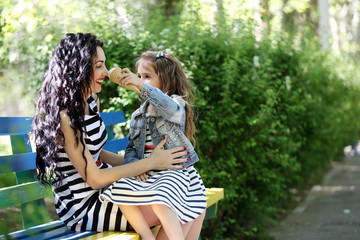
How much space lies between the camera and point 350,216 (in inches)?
207

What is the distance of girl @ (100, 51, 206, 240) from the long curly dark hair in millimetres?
225

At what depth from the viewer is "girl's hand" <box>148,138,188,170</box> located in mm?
2406

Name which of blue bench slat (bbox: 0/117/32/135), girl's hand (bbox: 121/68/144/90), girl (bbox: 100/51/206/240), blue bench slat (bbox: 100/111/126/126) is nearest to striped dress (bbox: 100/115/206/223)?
girl (bbox: 100/51/206/240)

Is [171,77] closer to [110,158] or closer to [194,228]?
[110,158]

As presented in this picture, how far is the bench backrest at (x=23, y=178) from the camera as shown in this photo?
7.47 ft

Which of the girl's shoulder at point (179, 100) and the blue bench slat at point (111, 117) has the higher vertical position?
the girl's shoulder at point (179, 100)

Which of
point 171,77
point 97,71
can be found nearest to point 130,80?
point 97,71

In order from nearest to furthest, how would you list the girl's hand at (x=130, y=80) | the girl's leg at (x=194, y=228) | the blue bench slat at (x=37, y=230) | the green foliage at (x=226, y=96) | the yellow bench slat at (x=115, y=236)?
the yellow bench slat at (x=115, y=236), the blue bench slat at (x=37, y=230), the girl's hand at (x=130, y=80), the girl's leg at (x=194, y=228), the green foliage at (x=226, y=96)

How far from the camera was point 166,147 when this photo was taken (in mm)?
2555

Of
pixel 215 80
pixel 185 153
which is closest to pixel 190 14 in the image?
pixel 215 80

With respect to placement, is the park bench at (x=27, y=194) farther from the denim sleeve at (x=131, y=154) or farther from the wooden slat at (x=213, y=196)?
the wooden slat at (x=213, y=196)

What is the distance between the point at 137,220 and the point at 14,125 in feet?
2.58

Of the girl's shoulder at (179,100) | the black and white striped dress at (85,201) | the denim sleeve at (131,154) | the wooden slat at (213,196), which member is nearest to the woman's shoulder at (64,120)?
the black and white striped dress at (85,201)

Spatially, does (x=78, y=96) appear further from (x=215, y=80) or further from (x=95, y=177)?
(x=215, y=80)
